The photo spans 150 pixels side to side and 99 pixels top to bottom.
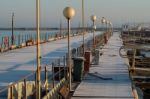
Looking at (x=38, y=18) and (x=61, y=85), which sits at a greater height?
(x=38, y=18)

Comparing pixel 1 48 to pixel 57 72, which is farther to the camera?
pixel 1 48

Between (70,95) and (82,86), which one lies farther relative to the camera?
(82,86)

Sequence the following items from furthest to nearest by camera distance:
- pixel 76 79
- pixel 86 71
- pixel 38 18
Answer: pixel 86 71
pixel 76 79
pixel 38 18

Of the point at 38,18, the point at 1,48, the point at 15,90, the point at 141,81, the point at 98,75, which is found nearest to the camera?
the point at 38,18

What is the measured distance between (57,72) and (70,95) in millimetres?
1567

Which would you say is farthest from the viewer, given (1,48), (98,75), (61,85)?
(1,48)

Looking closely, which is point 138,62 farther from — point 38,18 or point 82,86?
point 38,18

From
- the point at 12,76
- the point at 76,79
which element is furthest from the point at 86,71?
the point at 12,76

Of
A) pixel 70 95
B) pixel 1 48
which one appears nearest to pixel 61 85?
pixel 70 95

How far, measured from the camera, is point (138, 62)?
34.6m

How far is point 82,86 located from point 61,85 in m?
1.14

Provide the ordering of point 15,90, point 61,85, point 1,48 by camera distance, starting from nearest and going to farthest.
→ point 15,90, point 61,85, point 1,48

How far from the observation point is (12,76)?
707 inches

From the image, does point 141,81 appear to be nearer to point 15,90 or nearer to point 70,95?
point 70,95
